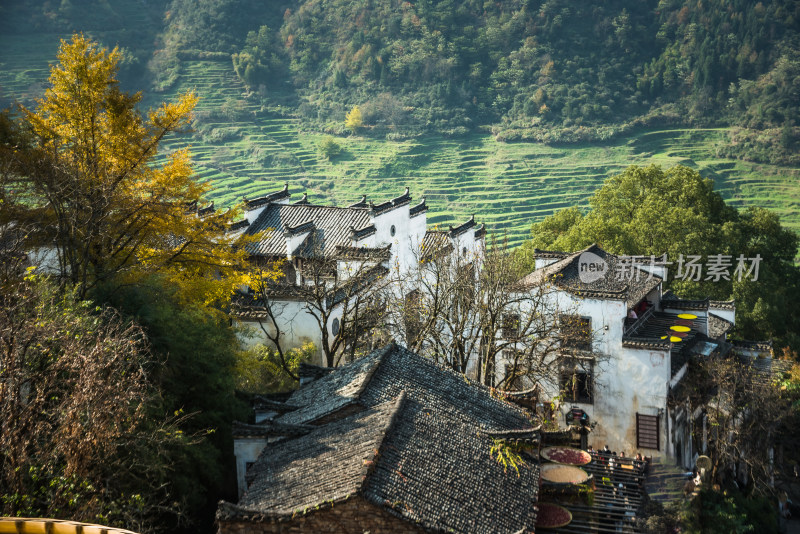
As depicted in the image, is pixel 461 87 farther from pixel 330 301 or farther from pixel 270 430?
pixel 270 430

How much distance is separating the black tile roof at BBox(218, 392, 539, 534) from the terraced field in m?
50.0

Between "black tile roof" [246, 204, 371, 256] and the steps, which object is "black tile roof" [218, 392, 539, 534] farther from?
"black tile roof" [246, 204, 371, 256]

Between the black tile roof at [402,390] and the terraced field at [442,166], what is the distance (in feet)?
155

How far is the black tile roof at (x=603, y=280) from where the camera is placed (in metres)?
25.8

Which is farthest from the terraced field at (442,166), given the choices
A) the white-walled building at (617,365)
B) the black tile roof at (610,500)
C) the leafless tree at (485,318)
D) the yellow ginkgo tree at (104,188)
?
the yellow ginkgo tree at (104,188)

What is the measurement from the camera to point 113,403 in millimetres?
12000

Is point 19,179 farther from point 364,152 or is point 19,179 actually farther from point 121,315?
point 364,152

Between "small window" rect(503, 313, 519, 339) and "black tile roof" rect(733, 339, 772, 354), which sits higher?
"small window" rect(503, 313, 519, 339)

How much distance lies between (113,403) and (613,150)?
3005 inches

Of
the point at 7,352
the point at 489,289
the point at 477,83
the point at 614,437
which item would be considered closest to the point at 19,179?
the point at 7,352

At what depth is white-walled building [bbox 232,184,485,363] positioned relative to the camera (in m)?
25.8

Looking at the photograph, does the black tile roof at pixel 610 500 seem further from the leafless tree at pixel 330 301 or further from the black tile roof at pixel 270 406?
the leafless tree at pixel 330 301

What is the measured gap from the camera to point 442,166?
266 feet

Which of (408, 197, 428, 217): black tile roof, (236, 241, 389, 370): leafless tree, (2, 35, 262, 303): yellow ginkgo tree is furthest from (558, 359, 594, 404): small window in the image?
(2, 35, 262, 303): yellow ginkgo tree
